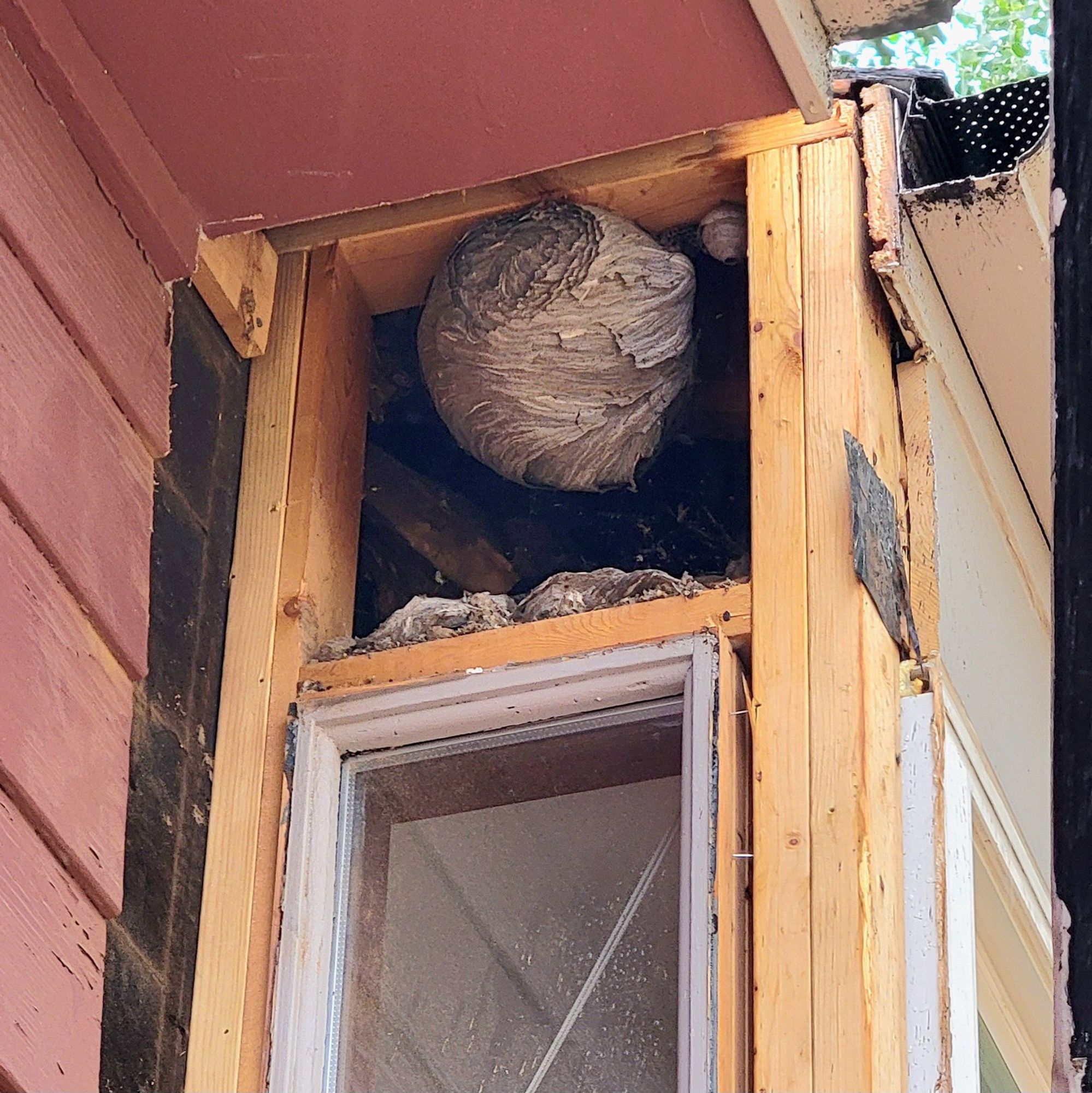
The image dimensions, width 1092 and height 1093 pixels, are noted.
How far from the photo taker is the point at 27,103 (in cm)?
189

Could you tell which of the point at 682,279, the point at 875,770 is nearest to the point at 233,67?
the point at 682,279

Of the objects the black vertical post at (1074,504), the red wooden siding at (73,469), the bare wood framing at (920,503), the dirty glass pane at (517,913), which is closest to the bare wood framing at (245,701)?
the dirty glass pane at (517,913)

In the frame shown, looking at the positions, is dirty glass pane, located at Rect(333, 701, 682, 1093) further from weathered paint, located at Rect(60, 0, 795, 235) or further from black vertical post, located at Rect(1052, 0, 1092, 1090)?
black vertical post, located at Rect(1052, 0, 1092, 1090)

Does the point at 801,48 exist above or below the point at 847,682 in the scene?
above

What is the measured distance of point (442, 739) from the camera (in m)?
2.18

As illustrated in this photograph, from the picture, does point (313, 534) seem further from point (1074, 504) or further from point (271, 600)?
point (1074, 504)

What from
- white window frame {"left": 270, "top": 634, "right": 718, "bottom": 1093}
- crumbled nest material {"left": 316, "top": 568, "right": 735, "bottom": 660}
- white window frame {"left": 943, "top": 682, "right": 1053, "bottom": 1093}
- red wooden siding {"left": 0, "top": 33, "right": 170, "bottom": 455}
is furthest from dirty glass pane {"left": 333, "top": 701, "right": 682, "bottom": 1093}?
red wooden siding {"left": 0, "top": 33, "right": 170, "bottom": 455}

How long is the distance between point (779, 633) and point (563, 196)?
742mm

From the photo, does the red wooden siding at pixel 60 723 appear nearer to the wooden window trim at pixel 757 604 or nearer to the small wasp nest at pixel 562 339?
the wooden window trim at pixel 757 604

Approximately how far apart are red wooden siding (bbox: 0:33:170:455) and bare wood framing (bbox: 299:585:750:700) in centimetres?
34

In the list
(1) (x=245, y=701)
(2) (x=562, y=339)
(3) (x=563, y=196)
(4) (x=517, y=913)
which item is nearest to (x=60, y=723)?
(1) (x=245, y=701)

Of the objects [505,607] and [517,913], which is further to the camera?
[505,607]

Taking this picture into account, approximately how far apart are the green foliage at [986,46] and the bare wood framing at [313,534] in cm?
162

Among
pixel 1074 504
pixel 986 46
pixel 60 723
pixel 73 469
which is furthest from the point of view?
pixel 986 46
